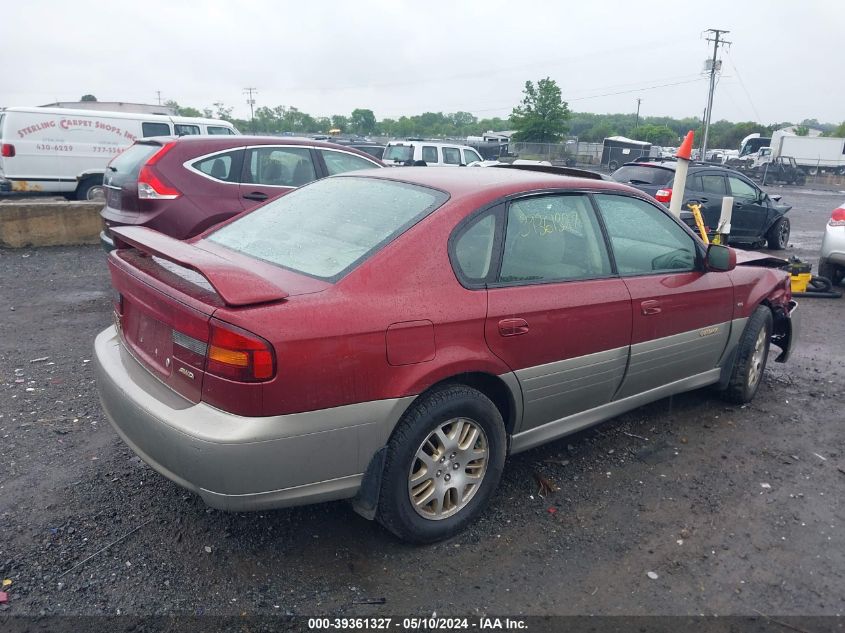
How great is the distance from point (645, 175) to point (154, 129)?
10.4m

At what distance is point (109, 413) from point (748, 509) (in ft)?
10.7

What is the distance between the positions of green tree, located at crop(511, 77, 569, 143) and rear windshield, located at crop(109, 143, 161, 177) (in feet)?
160

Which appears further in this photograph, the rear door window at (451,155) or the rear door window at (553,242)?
the rear door window at (451,155)

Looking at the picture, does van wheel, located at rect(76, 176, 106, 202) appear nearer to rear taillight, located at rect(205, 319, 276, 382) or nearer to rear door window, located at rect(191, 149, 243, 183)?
rear door window, located at rect(191, 149, 243, 183)

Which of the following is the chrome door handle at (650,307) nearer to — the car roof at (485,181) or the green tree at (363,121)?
the car roof at (485,181)

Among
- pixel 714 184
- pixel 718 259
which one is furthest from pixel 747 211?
pixel 718 259

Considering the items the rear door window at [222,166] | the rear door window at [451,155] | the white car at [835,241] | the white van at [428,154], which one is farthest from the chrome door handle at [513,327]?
the rear door window at [451,155]

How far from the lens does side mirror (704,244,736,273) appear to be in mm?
4230

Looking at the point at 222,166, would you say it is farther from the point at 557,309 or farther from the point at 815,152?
the point at 815,152

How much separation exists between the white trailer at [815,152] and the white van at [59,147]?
1771 inches

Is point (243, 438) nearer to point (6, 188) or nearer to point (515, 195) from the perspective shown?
point (515, 195)

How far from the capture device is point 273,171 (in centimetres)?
768

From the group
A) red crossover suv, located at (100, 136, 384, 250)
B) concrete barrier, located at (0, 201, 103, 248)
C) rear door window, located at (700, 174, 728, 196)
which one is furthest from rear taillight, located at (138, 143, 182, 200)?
rear door window, located at (700, 174, 728, 196)

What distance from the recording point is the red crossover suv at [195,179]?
689 cm
